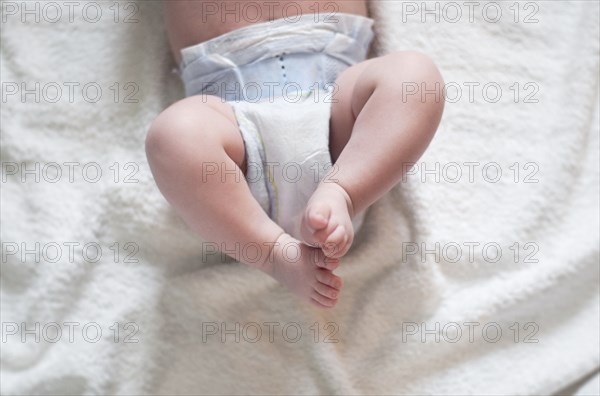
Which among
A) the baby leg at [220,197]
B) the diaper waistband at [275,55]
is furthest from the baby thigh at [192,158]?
the diaper waistband at [275,55]

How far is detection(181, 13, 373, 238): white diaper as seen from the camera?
3.00 ft

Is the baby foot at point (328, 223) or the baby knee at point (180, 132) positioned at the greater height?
the baby knee at point (180, 132)

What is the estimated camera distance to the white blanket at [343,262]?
98 centimetres

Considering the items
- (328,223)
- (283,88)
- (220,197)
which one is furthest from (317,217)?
(283,88)

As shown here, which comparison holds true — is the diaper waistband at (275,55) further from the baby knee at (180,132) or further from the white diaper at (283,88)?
the baby knee at (180,132)

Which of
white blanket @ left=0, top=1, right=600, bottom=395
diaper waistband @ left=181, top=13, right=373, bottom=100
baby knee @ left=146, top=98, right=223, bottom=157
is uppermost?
diaper waistband @ left=181, top=13, right=373, bottom=100

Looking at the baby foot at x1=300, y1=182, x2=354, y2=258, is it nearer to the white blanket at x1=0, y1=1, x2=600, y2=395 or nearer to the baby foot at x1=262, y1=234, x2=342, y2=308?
the baby foot at x1=262, y1=234, x2=342, y2=308

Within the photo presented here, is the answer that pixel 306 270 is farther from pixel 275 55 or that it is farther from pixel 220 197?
pixel 275 55

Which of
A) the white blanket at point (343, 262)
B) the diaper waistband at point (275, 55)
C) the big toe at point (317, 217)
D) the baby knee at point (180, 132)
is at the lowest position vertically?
the white blanket at point (343, 262)

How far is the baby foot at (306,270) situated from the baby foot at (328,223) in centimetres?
4

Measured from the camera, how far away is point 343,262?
0.99m

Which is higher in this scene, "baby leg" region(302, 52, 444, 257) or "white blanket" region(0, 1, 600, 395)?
"baby leg" region(302, 52, 444, 257)

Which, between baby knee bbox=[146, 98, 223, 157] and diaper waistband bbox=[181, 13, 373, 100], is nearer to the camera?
baby knee bbox=[146, 98, 223, 157]

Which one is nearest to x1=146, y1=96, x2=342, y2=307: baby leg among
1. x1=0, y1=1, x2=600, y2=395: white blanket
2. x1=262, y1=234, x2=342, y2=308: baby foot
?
x1=262, y1=234, x2=342, y2=308: baby foot
